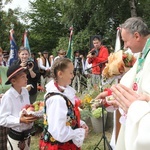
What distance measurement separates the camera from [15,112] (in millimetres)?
3127

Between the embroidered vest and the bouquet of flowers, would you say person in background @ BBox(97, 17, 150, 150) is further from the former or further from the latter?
the bouquet of flowers

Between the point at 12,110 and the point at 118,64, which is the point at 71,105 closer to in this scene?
the point at 118,64

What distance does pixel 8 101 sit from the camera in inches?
122

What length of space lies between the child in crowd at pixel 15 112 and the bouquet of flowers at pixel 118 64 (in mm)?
919

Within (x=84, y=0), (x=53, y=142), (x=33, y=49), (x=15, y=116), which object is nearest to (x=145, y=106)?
(x=53, y=142)

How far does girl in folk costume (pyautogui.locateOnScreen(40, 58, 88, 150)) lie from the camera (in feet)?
8.21

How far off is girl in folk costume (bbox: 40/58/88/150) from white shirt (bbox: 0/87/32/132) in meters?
0.45

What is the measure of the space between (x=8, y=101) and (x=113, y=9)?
1699 cm

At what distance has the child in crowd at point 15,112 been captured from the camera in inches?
119

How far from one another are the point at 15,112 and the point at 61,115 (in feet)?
2.68

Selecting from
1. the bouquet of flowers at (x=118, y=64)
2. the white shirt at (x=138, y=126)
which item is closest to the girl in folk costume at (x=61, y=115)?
the bouquet of flowers at (x=118, y=64)

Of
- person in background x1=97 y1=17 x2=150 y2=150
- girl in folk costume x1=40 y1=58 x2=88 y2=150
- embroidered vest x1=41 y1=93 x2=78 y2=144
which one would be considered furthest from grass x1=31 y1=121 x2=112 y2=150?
person in background x1=97 y1=17 x2=150 y2=150

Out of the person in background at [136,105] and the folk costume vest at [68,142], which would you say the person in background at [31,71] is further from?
the person in background at [136,105]

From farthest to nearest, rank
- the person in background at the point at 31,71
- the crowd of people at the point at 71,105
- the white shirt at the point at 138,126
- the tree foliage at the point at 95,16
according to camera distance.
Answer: the tree foliage at the point at 95,16 → the person in background at the point at 31,71 → the crowd of people at the point at 71,105 → the white shirt at the point at 138,126
